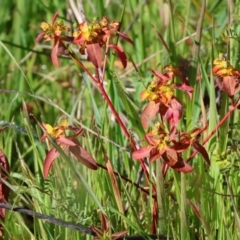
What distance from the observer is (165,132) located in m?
1.34

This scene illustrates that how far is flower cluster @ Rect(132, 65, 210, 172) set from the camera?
51.3 inches

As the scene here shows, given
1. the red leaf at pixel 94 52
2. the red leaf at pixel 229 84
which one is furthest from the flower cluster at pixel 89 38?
the red leaf at pixel 229 84

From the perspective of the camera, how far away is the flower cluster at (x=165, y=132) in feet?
4.27

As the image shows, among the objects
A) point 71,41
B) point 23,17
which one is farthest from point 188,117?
point 23,17

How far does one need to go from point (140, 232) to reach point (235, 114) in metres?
0.60

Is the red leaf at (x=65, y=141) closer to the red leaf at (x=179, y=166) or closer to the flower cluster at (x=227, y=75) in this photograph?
the red leaf at (x=179, y=166)

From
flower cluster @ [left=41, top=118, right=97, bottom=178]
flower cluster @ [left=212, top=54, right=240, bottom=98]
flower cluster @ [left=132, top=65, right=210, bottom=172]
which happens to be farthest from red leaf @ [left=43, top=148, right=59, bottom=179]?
flower cluster @ [left=212, top=54, right=240, bottom=98]

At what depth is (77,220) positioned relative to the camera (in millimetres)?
1402

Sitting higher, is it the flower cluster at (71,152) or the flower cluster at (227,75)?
the flower cluster at (227,75)

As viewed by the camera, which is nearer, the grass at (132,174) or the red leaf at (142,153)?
the red leaf at (142,153)

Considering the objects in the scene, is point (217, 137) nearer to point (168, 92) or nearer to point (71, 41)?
point (168, 92)

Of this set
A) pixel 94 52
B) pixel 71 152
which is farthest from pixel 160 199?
pixel 94 52

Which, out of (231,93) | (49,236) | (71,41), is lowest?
(49,236)

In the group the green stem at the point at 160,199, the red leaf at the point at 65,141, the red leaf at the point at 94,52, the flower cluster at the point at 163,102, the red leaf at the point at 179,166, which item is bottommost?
the green stem at the point at 160,199
